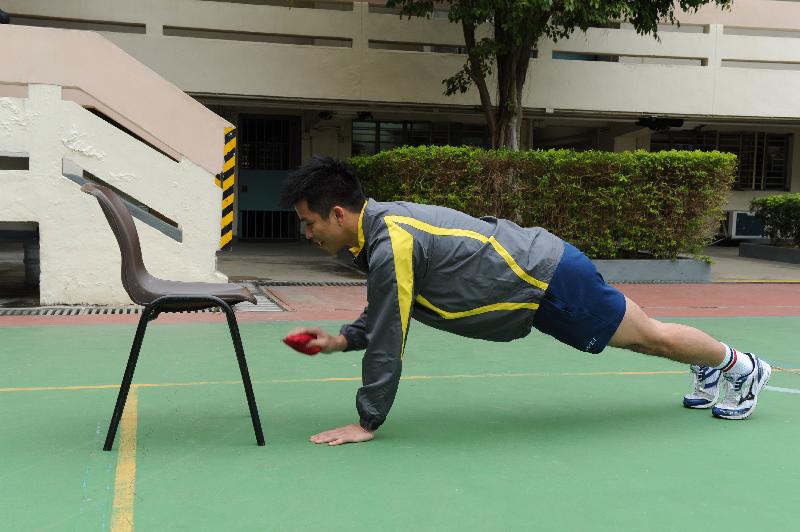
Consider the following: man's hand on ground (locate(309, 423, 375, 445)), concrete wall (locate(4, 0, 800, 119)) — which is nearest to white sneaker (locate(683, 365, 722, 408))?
man's hand on ground (locate(309, 423, 375, 445))

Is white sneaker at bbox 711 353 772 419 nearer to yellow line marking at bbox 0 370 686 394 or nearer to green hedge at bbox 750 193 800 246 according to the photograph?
yellow line marking at bbox 0 370 686 394

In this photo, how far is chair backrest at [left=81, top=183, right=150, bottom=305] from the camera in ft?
11.2

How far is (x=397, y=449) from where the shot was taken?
11.8ft

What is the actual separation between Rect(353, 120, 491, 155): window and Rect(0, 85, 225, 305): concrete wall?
916cm

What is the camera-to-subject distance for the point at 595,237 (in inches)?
440

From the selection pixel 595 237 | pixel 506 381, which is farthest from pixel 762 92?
pixel 506 381

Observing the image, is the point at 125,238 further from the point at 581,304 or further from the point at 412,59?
the point at 412,59

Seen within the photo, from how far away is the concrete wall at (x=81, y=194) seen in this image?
7.38 m

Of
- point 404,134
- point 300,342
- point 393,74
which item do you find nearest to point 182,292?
point 300,342

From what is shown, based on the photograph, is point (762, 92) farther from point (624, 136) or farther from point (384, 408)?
point (384, 408)

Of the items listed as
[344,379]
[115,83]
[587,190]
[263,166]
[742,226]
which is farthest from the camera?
[742,226]

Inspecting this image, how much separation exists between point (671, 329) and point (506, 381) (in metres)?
1.31

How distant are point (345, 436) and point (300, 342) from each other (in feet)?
1.65

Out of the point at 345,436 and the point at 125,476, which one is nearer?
the point at 125,476
